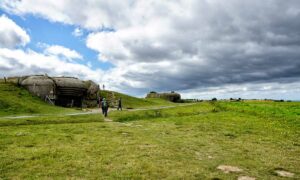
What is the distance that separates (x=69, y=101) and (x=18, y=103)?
755 inches

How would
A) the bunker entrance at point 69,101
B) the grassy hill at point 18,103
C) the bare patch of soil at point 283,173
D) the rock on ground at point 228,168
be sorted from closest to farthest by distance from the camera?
the bare patch of soil at point 283,173
the rock on ground at point 228,168
the grassy hill at point 18,103
the bunker entrance at point 69,101

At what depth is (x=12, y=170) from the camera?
1428cm

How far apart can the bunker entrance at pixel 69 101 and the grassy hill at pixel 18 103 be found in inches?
264

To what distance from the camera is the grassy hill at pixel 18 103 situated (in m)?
48.8

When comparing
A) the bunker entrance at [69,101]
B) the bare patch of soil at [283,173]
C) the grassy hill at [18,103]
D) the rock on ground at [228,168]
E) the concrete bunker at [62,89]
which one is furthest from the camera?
the bunker entrance at [69,101]

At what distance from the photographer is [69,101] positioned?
71.7 m

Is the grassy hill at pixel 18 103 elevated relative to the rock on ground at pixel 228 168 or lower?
elevated

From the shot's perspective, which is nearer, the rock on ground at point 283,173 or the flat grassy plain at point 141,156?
the flat grassy plain at point 141,156

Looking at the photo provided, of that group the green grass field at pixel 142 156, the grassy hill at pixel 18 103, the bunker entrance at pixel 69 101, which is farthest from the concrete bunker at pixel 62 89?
the green grass field at pixel 142 156

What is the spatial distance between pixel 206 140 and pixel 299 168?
8.49m

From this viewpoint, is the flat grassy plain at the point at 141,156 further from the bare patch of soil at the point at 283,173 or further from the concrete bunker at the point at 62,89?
the concrete bunker at the point at 62,89

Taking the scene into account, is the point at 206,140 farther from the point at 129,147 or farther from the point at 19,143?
the point at 19,143

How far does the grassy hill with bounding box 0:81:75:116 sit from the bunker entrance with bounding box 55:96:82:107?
6705 mm

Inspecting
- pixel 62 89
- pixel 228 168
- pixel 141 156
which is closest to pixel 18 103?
pixel 62 89
